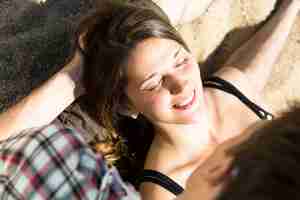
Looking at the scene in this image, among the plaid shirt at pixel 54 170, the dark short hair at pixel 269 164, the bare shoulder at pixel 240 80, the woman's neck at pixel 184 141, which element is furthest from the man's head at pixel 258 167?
the bare shoulder at pixel 240 80

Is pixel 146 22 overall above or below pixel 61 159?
above

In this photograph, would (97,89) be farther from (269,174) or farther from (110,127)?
(269,174)

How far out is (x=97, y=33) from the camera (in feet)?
5.24

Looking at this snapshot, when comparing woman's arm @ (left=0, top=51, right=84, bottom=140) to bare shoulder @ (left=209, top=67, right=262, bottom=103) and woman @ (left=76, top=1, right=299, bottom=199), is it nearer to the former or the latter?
woman @ (left=76, top=1, right=299, bottom=199)

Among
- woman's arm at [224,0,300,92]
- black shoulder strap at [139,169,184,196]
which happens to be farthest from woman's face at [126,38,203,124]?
woman's arm at [224,0,300,92]

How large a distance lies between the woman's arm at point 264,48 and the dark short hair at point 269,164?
29.5 inches

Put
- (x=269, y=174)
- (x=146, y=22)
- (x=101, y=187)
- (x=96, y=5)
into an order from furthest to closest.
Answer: (x=96, y=5), (x=146, y=22), (x=101, y=187), (x=269, y=174)

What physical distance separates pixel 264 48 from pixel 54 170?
2.29 ft

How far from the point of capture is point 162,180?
5.13 feet

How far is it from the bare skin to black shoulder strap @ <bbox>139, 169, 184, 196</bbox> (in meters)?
0.01

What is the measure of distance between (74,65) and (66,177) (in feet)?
1.03

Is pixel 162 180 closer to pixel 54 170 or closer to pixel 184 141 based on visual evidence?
pixel 184 141

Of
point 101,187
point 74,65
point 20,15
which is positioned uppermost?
point 20,15

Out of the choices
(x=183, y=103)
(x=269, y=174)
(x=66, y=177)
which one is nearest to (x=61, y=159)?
(x=66, y=177)
